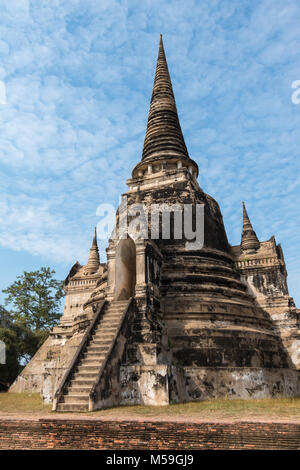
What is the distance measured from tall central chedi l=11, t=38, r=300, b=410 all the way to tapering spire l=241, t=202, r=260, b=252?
0.23ft

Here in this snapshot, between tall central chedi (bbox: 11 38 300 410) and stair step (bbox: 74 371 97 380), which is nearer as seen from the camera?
stair step (bbox: 74 371 97 380)

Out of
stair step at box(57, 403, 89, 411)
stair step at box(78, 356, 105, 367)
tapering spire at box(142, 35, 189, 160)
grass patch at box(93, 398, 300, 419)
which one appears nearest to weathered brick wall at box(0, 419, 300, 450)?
grass patch at box(93, 398, 300, 419)

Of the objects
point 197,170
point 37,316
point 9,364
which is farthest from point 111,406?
point 37,316

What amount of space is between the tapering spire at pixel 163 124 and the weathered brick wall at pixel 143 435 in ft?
53.7

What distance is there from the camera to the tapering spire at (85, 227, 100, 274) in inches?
1093

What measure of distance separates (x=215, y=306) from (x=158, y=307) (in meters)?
2.17

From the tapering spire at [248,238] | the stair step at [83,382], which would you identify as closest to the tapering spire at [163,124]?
the tapering spire at [248,238]

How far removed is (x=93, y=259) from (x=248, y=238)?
14.1 metres

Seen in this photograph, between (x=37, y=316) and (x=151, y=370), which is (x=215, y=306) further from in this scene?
(x=37, y=316)

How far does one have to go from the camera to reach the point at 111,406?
982 cm

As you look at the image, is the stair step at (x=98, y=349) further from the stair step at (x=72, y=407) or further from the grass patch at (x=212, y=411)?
Answer: the stair step at (x=72, y=407)

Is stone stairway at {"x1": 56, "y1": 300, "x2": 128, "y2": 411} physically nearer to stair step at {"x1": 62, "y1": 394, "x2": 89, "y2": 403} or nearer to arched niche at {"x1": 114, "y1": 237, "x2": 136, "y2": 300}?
stair step at {"x1": 62, "y1": 394, "x2": 89, "y2": 403}

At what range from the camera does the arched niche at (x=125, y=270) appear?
1423 cm

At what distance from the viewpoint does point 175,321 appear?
43.3 ft
